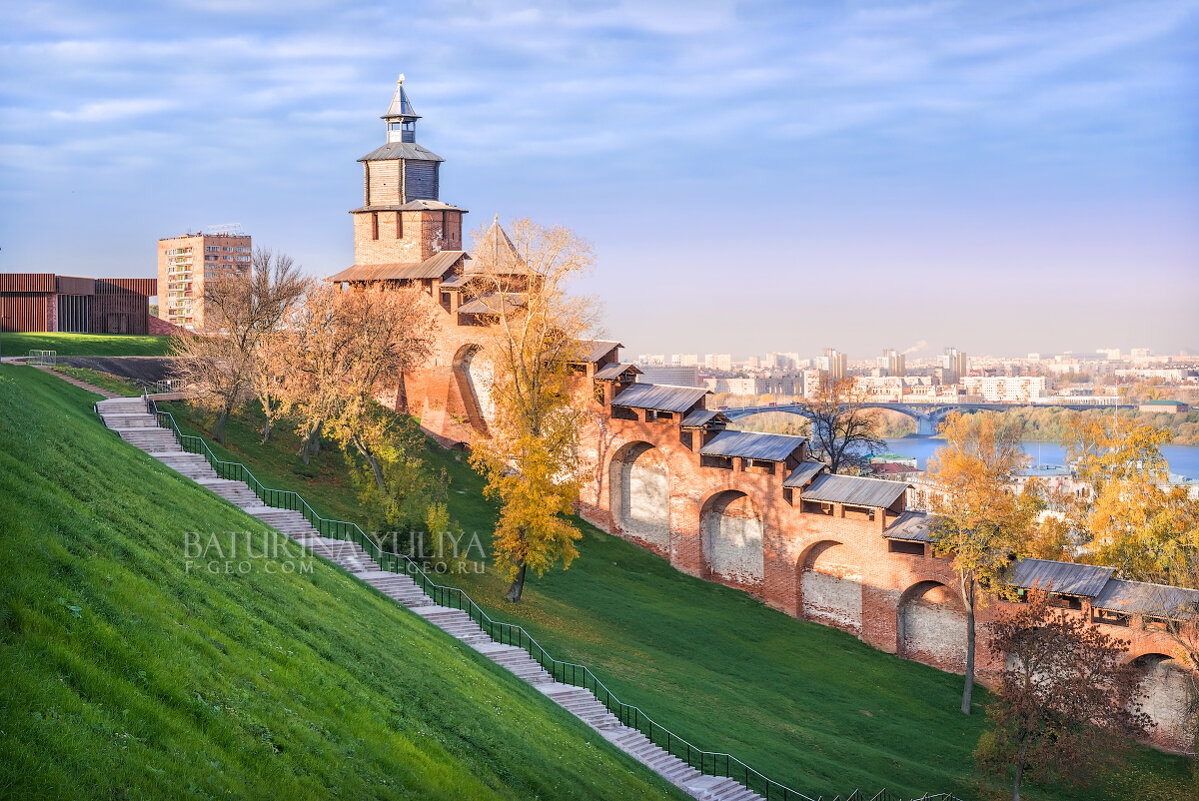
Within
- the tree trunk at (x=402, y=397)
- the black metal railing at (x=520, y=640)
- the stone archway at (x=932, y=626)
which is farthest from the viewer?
the tree trunk at (x=402, y=397)

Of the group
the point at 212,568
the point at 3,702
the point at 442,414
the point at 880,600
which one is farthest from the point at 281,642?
the point at 442,414

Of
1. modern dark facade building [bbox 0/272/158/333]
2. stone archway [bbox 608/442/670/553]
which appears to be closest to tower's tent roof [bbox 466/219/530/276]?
stone archway [bbox 608/442/670/553]

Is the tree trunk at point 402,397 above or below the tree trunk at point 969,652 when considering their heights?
above

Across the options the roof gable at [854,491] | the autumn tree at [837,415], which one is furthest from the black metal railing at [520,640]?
the autumn tree at [837,415]

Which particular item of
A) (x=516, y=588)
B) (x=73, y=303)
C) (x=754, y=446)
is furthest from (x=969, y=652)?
(x=73, y=303)

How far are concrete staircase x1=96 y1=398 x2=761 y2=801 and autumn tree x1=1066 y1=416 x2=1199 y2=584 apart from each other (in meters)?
22.8

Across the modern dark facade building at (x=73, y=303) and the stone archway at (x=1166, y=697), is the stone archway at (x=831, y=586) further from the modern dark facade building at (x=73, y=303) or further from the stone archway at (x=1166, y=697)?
the modern dark facade building at (x=73, y=303)

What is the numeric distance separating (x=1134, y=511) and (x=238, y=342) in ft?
111

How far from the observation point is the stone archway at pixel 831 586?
3884 centimetres

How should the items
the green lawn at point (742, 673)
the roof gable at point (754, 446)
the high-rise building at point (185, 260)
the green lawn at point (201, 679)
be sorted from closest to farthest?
the green lawn at point (201, 679) → the green lawn at point (742, 673) → the roof gable at point (754, 446) → the high-rise building at point (185, 260)

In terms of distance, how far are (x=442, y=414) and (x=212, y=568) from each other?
3449 cm

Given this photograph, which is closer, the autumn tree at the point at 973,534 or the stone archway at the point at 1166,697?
the stone archway at the point at 1166,697

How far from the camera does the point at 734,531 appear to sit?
139ft

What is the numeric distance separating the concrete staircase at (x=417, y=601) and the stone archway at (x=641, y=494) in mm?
18111
